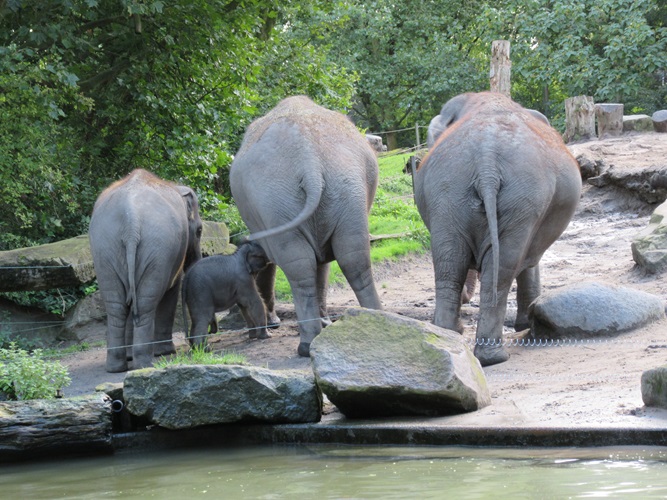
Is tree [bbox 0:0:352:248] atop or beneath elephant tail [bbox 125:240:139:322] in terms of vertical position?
atop

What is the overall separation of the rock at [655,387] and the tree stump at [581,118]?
1395 centimetres

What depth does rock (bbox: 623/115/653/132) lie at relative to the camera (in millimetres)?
19031

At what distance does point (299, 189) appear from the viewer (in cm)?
866

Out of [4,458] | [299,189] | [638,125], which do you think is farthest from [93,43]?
[638,125]

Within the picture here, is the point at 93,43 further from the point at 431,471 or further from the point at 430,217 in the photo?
the point at 431,471

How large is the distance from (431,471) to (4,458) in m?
3.01

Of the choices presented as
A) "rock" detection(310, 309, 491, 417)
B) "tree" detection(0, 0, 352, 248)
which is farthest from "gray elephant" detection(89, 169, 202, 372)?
"rock" detection(310, 309, 491, 417)

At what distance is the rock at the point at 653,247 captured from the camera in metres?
10.6

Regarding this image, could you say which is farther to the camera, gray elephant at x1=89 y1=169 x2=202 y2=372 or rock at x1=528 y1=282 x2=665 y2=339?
gray elephant at x1=89 y1=169 x2=202 y2=372

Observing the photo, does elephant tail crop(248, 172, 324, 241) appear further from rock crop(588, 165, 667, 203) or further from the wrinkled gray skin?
rock crop(588, 165, 667, 203)

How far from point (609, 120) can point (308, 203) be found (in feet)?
39.8

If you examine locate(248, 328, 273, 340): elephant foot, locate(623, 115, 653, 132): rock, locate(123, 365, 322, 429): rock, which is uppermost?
locate(623, 115, 653, 132): rock

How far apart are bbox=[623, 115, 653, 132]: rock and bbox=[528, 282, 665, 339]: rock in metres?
11.2

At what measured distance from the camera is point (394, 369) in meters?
6.44
